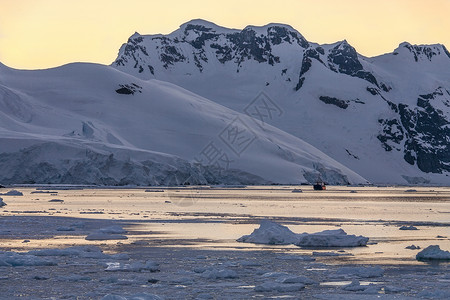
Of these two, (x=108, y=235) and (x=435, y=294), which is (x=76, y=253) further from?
(x=435, y=294)

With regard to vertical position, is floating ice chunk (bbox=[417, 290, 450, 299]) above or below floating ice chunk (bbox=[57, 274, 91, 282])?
below

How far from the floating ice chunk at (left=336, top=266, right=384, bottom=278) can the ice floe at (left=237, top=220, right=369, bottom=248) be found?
867 cm

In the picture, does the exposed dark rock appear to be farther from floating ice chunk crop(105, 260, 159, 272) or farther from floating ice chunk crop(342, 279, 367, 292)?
floating ice chunk crop(342, 279, 367, 292)

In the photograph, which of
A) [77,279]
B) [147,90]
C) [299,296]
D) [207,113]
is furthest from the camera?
[147,90]

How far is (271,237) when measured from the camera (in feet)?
122

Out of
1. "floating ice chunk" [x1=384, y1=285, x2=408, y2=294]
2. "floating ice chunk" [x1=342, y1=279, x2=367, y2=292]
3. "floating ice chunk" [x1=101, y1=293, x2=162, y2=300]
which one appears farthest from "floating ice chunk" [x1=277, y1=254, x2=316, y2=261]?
"floating ice chunk" [x1=101, y1=293, x2=162, y2=300]

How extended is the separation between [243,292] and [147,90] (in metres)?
178

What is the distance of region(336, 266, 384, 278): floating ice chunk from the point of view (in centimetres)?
2694

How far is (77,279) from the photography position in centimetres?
2528

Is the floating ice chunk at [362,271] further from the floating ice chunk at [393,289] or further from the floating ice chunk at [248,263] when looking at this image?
the floating ice chunk at [248,263]

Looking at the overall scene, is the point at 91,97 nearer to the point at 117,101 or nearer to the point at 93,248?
the point at 117,101

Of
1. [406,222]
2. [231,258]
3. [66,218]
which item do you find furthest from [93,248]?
[406,222]

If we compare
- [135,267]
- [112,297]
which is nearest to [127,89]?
[135,267]

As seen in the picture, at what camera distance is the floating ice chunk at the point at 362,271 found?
88.4 feet
